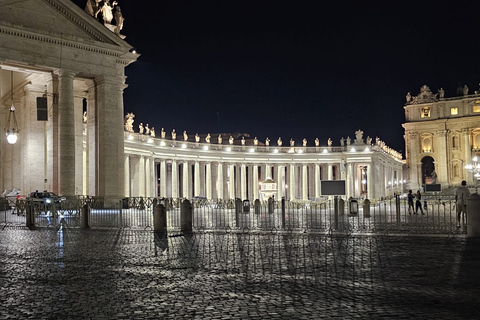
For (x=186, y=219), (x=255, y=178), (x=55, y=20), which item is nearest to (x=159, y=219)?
(x=186, y=219)

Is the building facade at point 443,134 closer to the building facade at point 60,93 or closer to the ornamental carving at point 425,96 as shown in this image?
the ornamental carving at point 425,96

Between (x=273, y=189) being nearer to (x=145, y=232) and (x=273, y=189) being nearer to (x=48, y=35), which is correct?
(x=48, y=35)

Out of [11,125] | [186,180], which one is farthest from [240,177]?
[11,125]

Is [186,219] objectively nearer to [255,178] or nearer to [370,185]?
[255,178]

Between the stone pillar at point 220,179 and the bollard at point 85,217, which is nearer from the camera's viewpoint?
the bollard at point 85,217

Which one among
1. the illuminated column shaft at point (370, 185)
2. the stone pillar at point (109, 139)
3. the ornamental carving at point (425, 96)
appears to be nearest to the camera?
the stone pillar at point (109, 139)

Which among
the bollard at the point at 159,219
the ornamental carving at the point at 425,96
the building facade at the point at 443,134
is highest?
the ornamental carving at the point at 425,96

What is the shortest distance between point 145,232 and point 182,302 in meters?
15.6

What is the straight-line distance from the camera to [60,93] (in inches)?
1489

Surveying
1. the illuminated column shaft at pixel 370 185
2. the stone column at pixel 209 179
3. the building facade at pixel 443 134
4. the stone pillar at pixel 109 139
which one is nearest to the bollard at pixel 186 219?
the stone pillar at pixel 109 139

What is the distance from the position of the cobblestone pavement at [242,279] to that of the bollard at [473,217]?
1.18 metres

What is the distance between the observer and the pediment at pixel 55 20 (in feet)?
116

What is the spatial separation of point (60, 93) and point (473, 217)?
30.1m

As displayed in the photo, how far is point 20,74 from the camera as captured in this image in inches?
1661
